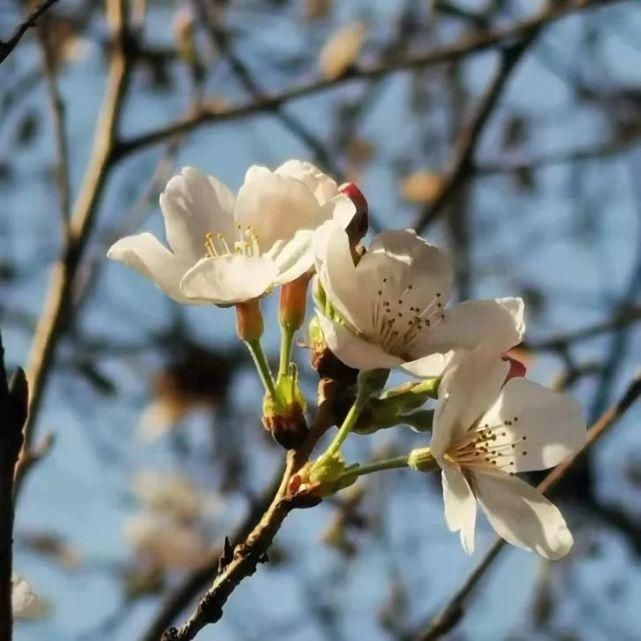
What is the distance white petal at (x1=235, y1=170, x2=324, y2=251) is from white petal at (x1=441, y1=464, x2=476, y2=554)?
0.23m

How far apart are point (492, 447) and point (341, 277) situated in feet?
0.64

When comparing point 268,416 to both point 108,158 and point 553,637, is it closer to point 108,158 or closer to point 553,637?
point 108,158

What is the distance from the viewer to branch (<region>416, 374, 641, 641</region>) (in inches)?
Result: 43.1

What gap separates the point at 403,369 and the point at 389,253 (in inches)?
4.0

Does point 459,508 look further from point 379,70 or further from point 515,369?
point 379,70

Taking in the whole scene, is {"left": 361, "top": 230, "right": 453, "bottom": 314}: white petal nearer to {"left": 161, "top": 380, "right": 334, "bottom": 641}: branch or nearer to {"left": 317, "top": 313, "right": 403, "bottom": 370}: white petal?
{"left": 317, "top": 313, "right": 403, "bottom": 370}: white petal

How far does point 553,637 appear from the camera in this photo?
3.74 m

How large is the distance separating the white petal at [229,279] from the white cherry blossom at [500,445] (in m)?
0.16

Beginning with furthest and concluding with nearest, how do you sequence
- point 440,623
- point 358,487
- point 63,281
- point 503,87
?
point 503,87 < point 63,281 < point 358,487 < point 440,623

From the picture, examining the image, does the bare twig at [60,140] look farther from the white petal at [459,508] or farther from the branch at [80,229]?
the white petal at [459,508]

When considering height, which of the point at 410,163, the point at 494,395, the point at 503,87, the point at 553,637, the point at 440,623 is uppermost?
the point at 494,395

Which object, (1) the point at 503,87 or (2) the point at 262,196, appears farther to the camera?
(1) the point at 503,87

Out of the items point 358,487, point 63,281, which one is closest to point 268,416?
point 358,487

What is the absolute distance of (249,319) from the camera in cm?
90
